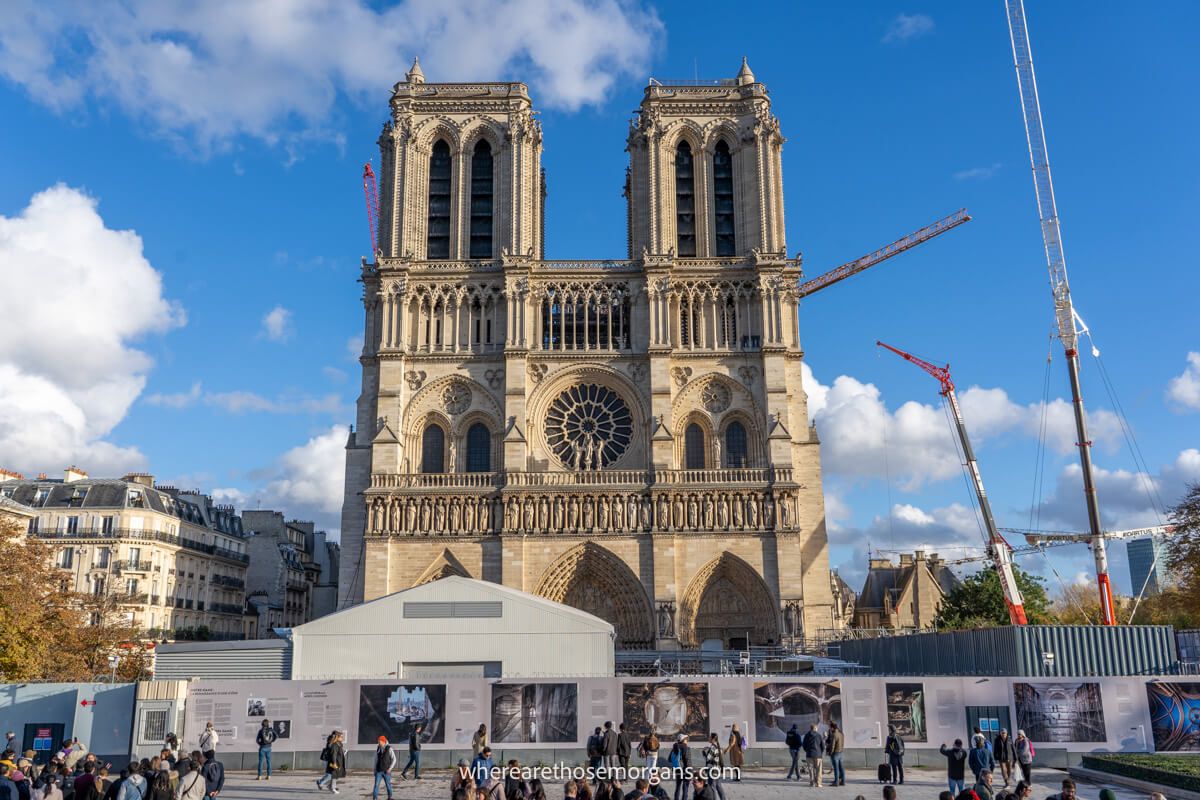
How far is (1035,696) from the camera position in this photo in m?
21.4

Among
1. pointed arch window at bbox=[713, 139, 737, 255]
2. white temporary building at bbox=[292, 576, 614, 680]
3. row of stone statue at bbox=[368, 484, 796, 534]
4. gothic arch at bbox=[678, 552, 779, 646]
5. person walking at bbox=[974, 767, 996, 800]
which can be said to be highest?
pointed arch window at bbox=[713, 139, 737, 255]

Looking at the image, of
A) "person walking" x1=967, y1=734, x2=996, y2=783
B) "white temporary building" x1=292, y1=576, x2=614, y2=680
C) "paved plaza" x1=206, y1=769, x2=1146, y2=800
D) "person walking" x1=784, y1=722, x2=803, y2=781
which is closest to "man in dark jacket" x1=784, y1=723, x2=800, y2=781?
"person walking" x1=784, y1=722, x2=803, y2=781

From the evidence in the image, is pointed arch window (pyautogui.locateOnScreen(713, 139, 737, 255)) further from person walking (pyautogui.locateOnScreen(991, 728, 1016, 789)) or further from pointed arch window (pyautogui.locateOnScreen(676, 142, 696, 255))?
person walking (pyautogui.locateOnScreen(991, 728, 1016, 789))

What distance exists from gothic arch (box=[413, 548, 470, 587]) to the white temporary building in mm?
14694

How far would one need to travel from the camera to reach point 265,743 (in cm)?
2033

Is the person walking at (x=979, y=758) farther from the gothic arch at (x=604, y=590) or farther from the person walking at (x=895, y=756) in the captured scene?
the gothic arch at (x=604, y=590)

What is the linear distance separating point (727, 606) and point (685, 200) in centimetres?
1907

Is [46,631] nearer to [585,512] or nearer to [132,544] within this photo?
[132,544]

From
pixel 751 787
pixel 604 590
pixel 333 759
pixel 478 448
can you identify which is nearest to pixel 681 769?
pixel 751 787

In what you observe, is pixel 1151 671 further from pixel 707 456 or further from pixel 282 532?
pixel 282 532

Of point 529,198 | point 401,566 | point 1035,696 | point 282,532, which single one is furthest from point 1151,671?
point 282,532

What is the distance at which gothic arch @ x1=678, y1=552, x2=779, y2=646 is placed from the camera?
42.1 m

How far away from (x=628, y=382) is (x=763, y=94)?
50.8 feet

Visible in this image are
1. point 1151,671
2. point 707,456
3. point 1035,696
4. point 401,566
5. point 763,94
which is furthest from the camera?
point 763,94
